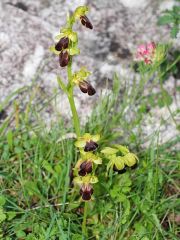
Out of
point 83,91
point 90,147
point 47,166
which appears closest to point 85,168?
point 90,147

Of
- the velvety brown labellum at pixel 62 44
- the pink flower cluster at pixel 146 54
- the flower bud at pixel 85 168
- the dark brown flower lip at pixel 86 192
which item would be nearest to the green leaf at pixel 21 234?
the dark brown flower lip at pixel 86 192

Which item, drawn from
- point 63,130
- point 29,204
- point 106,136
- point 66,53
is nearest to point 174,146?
point 106,136

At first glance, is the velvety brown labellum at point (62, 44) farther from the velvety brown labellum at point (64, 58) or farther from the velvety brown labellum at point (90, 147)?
the velvety brown labellum at point (90, 147)

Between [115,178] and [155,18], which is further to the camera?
[155,18]

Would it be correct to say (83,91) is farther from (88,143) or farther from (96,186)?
(96,186)

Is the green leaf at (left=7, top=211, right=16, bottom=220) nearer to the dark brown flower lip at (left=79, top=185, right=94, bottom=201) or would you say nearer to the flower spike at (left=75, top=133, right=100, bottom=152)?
the dark brown flower lip at (left=79, top=185, right=94, bottom=201)

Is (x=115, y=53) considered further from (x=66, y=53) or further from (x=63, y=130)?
(x=66, y=53)

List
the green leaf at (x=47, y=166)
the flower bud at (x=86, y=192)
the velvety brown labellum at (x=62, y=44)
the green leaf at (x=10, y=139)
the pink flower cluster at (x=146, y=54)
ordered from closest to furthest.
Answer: the velvety brown labellum at (x=62, y=44) → the flower bud at (x=86, y=192) → the green leaf at (x=47, y=166) → the green leaf at (x=10, y=139) → the pink flower cluster at (x=146, y=54)

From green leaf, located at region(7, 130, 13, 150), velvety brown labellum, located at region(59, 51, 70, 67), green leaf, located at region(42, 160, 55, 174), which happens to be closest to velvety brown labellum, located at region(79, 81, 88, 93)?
velvety brown labellum, located at region(59, 51, 70, 67)
